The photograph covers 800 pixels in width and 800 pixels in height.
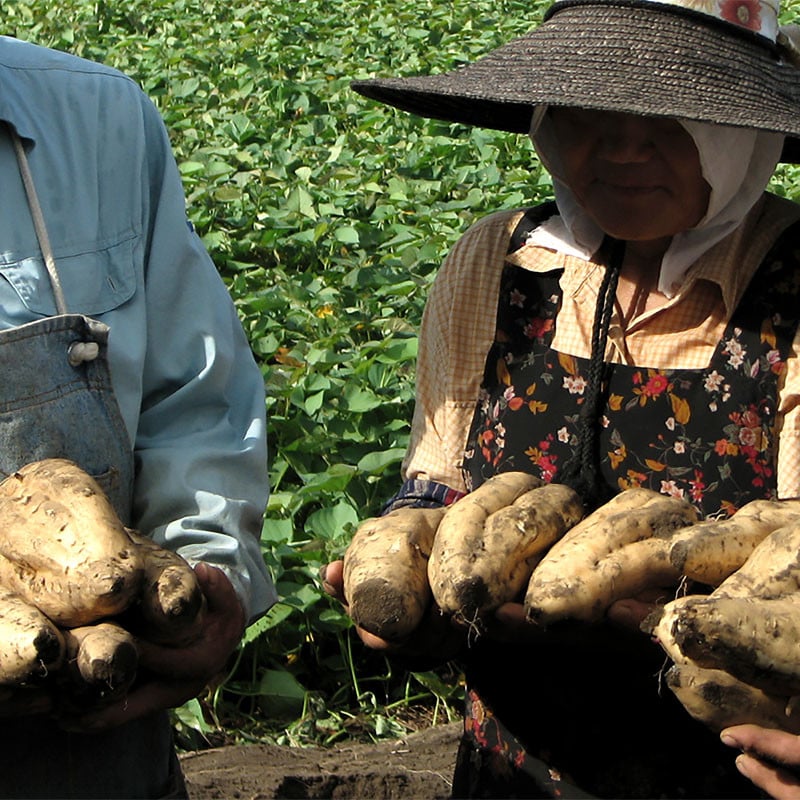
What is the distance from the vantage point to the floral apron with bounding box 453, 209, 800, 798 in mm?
1833

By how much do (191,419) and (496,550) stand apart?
0.45 meters

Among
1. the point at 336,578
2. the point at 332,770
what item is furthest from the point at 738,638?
the point at 332,770

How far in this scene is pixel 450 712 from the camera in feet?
10.6

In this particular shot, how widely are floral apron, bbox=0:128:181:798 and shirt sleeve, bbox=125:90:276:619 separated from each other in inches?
2.6

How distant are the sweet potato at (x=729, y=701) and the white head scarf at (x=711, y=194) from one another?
59 cm

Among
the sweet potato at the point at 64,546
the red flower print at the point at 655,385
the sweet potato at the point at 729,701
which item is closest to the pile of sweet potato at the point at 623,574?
the sweet potato at the point at 729,701

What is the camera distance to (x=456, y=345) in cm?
203

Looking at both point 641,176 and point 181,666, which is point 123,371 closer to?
point 181,666

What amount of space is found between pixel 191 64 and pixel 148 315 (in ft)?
26.9

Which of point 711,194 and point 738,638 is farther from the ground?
point 711,194

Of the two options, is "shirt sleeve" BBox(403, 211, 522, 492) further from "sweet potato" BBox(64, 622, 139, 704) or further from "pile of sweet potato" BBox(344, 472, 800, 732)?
"sweet potato" BBox(64, 622, 139, 704)

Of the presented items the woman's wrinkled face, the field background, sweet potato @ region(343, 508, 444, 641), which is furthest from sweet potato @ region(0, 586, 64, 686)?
the field background

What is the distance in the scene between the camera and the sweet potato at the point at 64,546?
1562 millimetres

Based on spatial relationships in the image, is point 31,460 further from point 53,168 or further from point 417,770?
point 417,770
